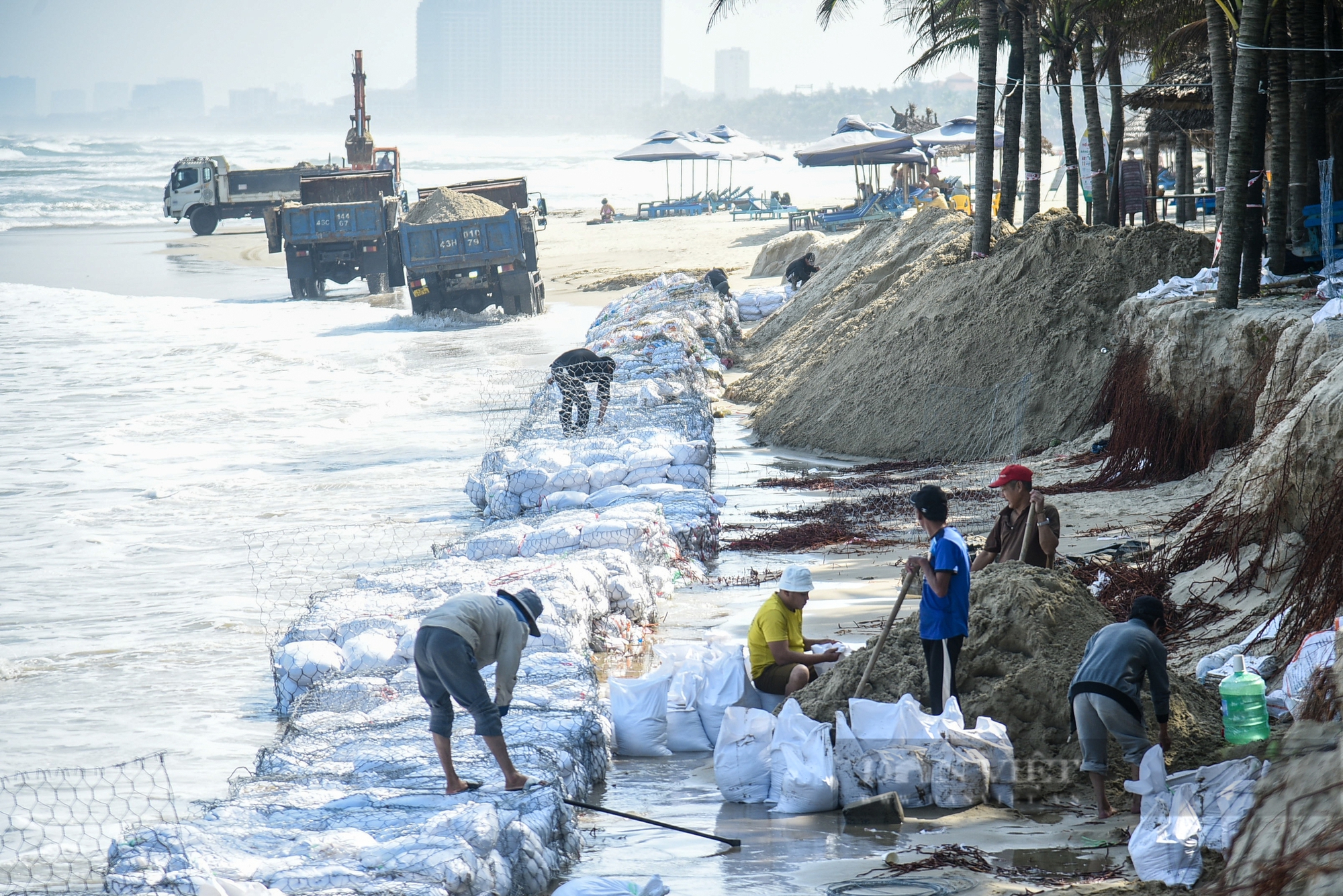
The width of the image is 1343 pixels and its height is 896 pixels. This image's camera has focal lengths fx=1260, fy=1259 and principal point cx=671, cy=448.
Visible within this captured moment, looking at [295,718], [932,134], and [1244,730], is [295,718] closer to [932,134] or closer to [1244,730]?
[1244,730]

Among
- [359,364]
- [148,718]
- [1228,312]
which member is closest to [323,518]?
[148,718]

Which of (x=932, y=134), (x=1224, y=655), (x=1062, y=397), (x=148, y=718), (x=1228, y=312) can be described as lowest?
(x=148, y=718)

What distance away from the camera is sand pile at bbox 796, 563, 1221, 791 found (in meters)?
5.57

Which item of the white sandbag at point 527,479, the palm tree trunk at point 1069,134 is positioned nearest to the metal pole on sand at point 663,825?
the white sandbag at point 527,479

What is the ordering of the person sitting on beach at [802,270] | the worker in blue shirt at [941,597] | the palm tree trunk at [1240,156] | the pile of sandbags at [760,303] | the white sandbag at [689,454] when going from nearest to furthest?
the worker in blue shirt at [941,597]
the palm tree trunk at [1240,156]
the white sandbag at [689,454]
the pile of sandbags at [760,303]
the person sitting on beach at [802,270]

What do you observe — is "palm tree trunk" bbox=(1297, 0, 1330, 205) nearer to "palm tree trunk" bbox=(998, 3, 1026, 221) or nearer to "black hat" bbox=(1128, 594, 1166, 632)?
"palm tree trunk" bbox=(998, 3, 1026, 221)

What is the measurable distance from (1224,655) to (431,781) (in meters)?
3.94

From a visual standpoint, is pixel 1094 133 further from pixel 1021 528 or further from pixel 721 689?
pixel 721 689

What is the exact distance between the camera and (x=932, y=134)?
127 feet

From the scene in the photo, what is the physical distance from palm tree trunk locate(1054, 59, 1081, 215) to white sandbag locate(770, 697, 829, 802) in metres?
17.3

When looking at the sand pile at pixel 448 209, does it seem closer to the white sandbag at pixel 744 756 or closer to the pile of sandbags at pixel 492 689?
the pile of sandbags at pixel 492 689

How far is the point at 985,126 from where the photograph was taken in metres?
16.9

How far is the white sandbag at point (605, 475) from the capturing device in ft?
35.8

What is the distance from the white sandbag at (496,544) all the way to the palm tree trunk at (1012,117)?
11.9 meters
